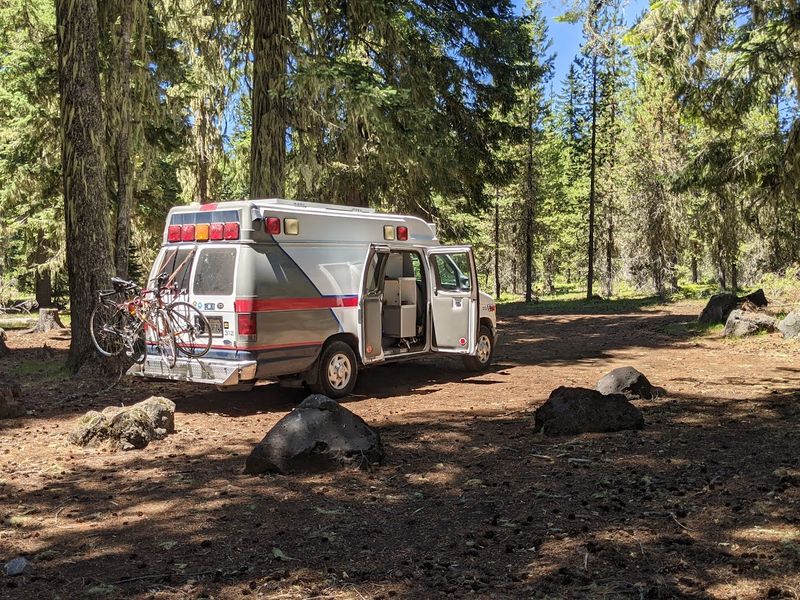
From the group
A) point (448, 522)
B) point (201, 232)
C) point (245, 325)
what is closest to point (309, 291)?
point (245, 325)

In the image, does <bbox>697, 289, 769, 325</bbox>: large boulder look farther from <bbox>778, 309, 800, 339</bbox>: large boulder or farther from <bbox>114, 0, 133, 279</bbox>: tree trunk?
<bbox>114, 0, 133, 279</bbox>: tree trunk

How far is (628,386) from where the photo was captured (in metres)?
9.46

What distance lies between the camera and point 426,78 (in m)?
16.4

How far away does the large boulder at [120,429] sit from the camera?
7.52 m

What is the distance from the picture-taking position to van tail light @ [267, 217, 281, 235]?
9.16m

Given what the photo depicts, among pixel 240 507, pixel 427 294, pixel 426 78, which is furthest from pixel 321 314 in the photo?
pixel 426 78

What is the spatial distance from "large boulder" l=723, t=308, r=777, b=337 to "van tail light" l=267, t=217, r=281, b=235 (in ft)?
39.4

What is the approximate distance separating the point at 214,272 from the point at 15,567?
5.28 meters

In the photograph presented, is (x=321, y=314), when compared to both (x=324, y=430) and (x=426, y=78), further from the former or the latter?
(x=426, y=78)

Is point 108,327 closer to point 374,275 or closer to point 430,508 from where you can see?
point 374,275

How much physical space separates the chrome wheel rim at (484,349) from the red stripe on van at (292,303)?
330 cm

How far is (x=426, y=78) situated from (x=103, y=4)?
23.2ft

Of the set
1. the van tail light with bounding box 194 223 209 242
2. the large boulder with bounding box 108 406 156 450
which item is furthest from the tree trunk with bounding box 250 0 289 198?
the large boulder with bounding box 108 406 156 450

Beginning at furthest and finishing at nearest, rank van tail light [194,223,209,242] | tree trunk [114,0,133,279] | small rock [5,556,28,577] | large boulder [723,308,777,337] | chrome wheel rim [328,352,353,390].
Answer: large boulder [723,308,777,337] < tree trunk [114,0,133,279] < chrome wheel rim [328,352,353,390] < van tail light [194,223,209,242] < small rock [5,556,28,577]
